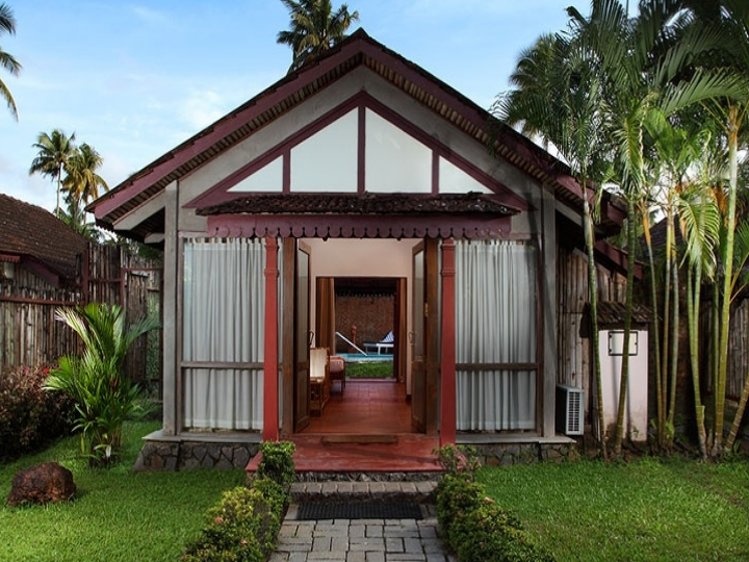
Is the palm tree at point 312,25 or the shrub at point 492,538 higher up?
the palm tree at point 312,25

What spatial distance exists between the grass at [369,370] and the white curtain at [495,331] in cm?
717

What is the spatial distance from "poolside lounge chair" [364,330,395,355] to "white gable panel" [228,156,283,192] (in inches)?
569

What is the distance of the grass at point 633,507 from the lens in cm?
475

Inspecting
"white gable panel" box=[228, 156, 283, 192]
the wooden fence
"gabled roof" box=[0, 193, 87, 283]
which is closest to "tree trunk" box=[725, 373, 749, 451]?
"white gable panel" box=[228, 156, 283, 192]

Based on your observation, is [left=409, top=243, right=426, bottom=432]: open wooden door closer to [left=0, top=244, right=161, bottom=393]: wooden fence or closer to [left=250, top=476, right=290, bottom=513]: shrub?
[left=250, top=476, right=290, bottom=513]: shrub

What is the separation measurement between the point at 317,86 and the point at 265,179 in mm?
1234

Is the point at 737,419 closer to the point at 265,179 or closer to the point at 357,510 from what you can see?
the point at 357,510

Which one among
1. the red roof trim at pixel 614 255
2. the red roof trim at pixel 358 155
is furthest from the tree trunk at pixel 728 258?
the red roof trim at pixel 358 155

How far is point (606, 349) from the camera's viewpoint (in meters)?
7.76

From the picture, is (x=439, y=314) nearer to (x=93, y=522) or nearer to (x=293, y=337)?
(x=293, y=337)

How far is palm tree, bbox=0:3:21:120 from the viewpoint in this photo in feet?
66.9

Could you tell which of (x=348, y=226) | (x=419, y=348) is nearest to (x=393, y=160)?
(x=348, y=226)

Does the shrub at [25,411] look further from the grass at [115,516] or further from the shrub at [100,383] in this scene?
the shrub at [100,383]

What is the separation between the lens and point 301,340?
8039 mm
